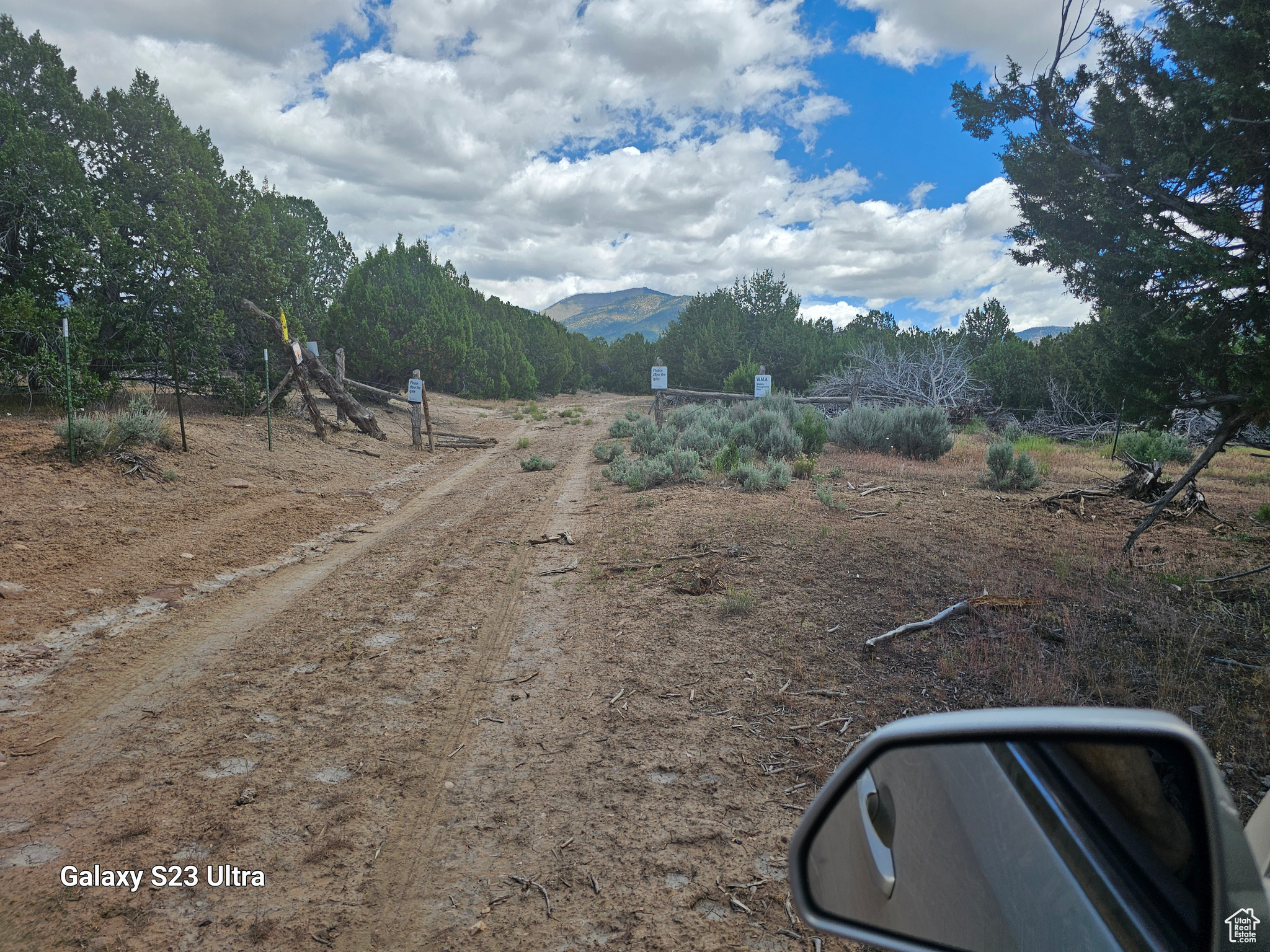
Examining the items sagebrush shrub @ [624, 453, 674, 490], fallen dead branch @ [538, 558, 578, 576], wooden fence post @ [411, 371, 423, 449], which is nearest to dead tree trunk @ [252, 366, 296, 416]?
wooden fence post @ [411, 371, 423, 449]

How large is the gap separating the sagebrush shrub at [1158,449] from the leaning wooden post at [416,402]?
17.0 metres

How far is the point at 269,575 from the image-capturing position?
6.36 metres

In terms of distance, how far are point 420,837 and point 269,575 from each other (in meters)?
4.57

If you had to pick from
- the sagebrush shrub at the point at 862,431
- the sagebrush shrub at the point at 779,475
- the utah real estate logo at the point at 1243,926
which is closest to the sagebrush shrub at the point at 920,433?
the sagebrush shrub at the point at 862,431

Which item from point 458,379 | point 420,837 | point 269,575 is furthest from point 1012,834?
point 458,379

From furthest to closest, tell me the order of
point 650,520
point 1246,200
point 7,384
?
1. point 7,384
2. point 650,520
3. point 1246,200

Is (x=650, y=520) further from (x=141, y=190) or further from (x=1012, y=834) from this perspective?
(x=141, y=190)

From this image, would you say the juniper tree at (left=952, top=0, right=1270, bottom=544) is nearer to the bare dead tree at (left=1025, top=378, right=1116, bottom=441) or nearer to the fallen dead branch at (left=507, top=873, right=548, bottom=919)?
the fallen dead branch at (left=507, top=873, right=548, bottom=919)

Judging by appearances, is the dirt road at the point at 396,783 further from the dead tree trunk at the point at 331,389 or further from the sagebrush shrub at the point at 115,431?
the dead tree trunk at the point at 331,389

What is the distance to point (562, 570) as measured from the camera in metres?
6.55

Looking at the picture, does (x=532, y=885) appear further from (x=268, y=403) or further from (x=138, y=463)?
(x=268, y=403)

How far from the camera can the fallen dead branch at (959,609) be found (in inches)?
174

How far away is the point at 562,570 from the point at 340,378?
574 inches

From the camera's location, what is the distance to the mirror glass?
33.2 inches
